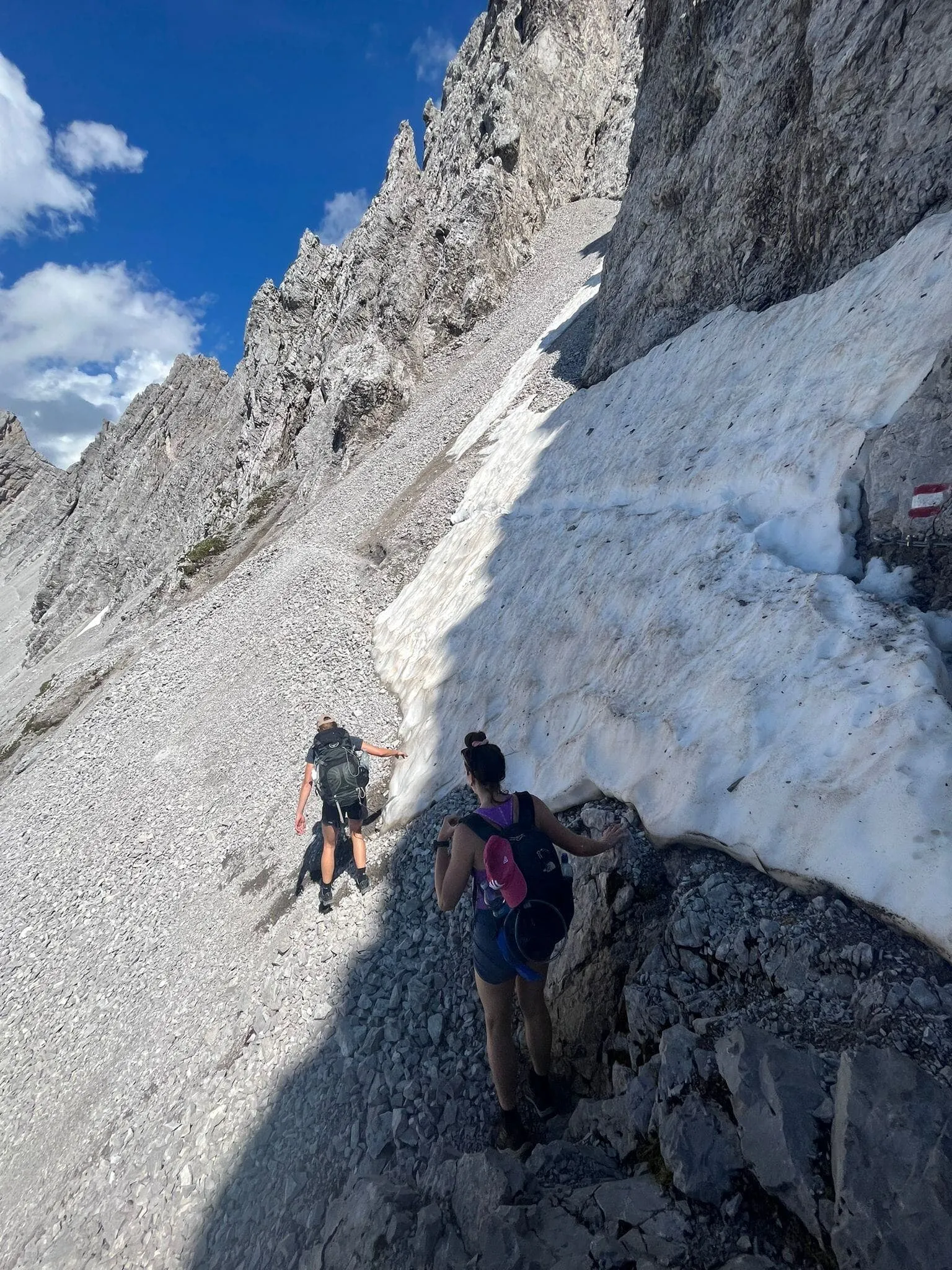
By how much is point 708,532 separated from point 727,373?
4817mm

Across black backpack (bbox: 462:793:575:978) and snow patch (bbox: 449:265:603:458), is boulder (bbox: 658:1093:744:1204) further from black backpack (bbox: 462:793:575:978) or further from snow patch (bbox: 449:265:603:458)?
snow patch (bbox: 449:265:603:458)

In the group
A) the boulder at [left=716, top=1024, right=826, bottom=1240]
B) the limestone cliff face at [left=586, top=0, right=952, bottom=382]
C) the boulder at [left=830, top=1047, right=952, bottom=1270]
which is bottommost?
the boulder at [left=716, top=1024, right=826, bottom=1240]

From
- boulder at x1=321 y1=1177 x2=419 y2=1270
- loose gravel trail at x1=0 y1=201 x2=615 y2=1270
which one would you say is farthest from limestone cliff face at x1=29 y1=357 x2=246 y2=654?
boulder at x1=321 y1=1177 x2=419 y2=1270

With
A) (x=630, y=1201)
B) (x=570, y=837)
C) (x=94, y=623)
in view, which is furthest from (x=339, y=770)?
(x=94, y=623)

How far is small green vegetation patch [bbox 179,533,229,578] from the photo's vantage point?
28359 mm

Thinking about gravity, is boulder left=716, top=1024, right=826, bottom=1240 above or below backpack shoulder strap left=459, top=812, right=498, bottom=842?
below

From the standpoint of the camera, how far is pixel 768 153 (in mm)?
12109

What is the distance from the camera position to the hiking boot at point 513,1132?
4.60 m

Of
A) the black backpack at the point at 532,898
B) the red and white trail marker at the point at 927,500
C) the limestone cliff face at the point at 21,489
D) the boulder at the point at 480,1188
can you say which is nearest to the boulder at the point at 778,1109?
the black backpack at the point at 532,898

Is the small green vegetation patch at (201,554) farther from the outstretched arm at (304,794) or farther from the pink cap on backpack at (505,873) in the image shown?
the pink cap on backpack at (505,873)

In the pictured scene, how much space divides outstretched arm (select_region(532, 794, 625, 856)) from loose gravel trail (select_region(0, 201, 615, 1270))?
2465mm

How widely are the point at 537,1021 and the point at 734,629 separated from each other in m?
4.48

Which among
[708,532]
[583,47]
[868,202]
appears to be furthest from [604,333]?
[583,47]

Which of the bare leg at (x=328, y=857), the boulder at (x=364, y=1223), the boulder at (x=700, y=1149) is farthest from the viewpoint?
the bare leg at (x=328, y=857)
